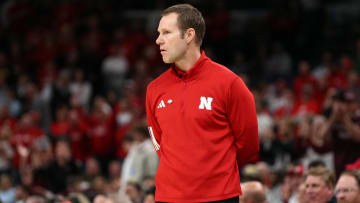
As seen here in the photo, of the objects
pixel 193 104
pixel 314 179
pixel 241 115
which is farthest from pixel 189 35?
pixel 314 179

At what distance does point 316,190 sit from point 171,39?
2164 millimetres

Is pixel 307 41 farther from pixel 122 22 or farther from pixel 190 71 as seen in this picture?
pixel 190 71

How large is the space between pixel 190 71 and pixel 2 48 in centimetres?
1096

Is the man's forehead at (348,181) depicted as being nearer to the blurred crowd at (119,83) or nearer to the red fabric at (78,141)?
the blurred crowd at (119,83)

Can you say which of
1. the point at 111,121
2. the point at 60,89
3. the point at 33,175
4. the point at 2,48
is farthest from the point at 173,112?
the point at 2,48

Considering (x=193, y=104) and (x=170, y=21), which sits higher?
(x=170, y=21)

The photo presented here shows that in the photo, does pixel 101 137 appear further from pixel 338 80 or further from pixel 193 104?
pixel 193 104

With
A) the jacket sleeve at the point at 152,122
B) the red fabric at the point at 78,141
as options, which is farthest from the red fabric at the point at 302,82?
the jacket sleeve at the point at 152,122

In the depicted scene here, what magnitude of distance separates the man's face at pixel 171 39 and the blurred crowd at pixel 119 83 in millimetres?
3698

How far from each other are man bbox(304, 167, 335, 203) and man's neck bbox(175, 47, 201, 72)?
1983 millimetres

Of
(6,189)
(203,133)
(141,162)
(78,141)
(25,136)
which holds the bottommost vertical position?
(6,189)

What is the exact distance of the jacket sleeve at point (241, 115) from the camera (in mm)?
3207

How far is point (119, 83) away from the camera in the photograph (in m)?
12.2

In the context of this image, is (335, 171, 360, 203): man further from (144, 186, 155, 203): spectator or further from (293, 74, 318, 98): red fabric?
→ (293, 74, 318, 98): red fabric
